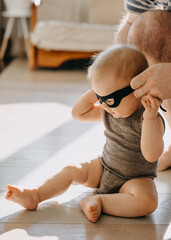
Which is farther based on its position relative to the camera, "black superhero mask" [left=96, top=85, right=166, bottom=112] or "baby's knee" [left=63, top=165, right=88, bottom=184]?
"baby's knee" [left=63, top=165, right=88, bottom=184]

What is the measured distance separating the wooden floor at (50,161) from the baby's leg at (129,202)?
0.02m

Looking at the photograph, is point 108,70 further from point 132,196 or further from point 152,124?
point 132,196

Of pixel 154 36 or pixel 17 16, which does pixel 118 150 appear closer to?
pixel 154 36

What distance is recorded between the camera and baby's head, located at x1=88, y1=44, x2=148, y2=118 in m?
0.88

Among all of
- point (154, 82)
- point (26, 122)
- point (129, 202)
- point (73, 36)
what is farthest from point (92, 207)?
point (73, 36)

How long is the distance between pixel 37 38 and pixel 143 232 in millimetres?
2342

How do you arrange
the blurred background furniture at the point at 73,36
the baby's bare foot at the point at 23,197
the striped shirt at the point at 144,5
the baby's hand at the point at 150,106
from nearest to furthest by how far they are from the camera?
the baby's hand at the point at 150,106
the baby's bare foot at the point at 23,197
the striped shirt at the point at 144,5
the blurred background furniture at the point at 73,36

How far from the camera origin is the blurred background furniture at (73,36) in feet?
9.77

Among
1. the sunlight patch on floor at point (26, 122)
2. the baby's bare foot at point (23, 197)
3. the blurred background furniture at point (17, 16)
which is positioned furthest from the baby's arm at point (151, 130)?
the blurred background furniture at point (17, 16)

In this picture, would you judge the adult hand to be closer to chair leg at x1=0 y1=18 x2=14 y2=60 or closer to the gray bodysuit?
the gray bodysuit

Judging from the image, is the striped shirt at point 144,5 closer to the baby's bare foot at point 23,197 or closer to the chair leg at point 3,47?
the baby's bare foot at point 23,197

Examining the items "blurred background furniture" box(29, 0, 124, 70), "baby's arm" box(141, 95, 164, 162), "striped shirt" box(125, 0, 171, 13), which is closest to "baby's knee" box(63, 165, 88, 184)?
"baby's arm" box(141, 95, 164, 162)

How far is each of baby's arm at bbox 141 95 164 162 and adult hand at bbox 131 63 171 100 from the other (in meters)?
0.02

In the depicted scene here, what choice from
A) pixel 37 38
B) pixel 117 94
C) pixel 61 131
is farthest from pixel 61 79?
pixel 117 94
